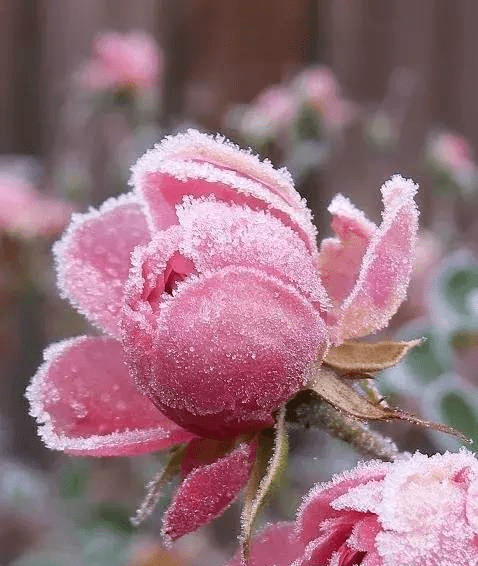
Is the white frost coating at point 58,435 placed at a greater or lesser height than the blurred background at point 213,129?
greater

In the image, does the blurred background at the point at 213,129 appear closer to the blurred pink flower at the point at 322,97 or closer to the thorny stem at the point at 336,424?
the blurred pink flower at the point at 322,97

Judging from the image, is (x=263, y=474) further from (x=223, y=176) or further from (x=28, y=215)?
(x=28, y=215)

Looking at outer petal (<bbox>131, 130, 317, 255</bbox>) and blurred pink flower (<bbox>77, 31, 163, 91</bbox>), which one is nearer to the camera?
outer petal (<bbox>131, 130, 317, 255</bbox>)

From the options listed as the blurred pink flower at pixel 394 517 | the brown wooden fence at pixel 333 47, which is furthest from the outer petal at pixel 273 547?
the brown wooden fence at pixel 333 47

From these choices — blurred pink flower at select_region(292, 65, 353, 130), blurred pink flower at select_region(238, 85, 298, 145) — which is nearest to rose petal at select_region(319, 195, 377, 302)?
blurred pink flower at select_region(238, 85, 298, 145)

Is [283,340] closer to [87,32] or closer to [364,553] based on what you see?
[364,553]

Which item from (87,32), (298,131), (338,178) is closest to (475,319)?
(298,131)

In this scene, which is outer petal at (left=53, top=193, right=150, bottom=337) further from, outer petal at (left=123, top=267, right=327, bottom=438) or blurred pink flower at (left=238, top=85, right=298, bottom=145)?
blurred pink flower at (left=238, top=85, right=298, bottom=145)
